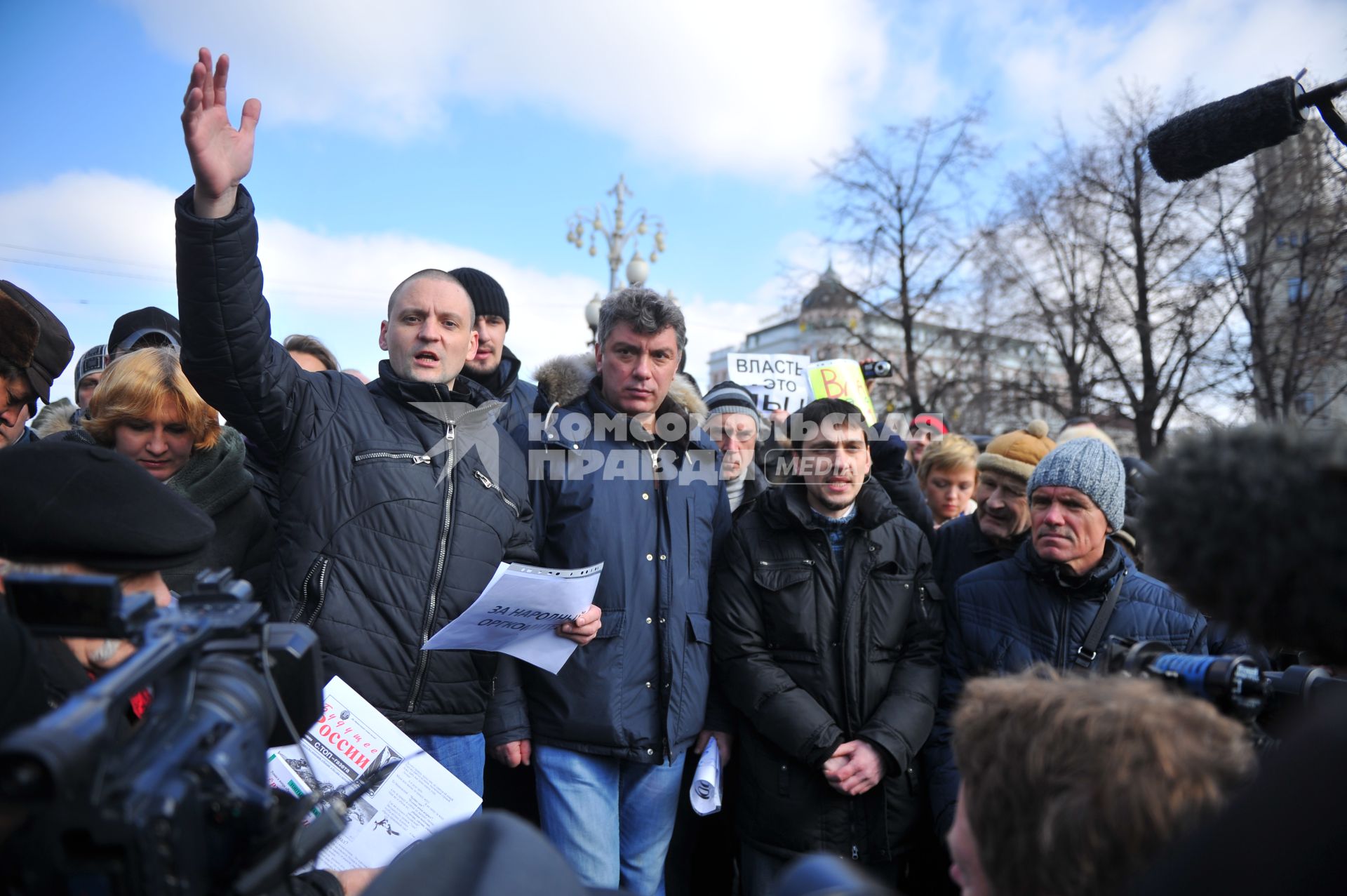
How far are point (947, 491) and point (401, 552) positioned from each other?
11.2ft

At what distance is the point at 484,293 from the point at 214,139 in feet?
8.32

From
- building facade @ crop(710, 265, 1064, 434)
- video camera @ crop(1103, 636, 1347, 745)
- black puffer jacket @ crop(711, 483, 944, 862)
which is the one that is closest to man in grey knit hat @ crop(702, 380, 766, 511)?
black puffer jacket @ crop(711, 483, 944, 862)

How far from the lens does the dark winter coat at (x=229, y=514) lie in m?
2.90

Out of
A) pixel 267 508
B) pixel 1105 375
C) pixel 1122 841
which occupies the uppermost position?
pixel 1105 375

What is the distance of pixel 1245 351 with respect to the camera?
16422mm

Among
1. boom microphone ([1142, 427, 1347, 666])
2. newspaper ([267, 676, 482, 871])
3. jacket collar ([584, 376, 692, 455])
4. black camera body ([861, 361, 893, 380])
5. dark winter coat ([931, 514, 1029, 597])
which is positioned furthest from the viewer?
black camera body ([861, 361, 893, 380])

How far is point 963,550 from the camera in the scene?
3.86 metres

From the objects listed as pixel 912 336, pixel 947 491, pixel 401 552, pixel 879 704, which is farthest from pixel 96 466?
pixel 912 336

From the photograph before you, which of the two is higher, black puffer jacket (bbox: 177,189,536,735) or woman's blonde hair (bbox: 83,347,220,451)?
woman's blonde hair (bbox: 83,347,220,451)

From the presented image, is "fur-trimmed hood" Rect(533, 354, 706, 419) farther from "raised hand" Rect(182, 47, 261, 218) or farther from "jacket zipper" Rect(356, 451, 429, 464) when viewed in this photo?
"raised hand" Rect(182, 47, 261, 218)

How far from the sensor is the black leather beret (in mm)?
1426

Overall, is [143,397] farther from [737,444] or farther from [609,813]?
[737,444]

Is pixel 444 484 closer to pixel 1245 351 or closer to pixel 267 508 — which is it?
pixel 267 508

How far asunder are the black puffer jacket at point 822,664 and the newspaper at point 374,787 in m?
1.32
